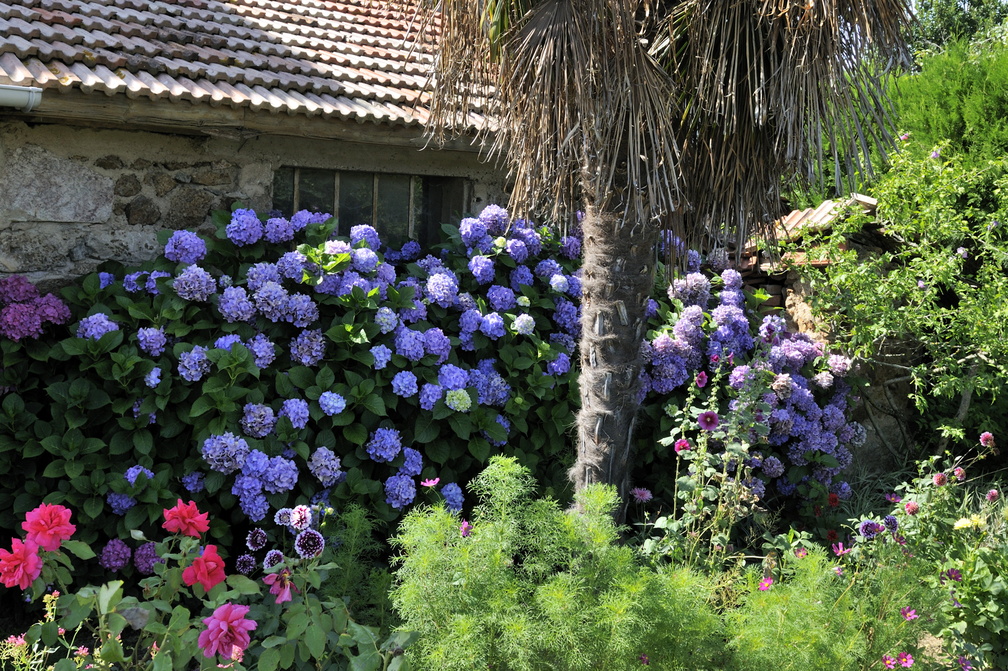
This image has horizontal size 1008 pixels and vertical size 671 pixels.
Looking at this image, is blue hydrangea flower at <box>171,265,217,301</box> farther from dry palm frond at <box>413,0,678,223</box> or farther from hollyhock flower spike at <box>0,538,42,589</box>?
hollyhock flower spike at <box>0,538,42,589</box>

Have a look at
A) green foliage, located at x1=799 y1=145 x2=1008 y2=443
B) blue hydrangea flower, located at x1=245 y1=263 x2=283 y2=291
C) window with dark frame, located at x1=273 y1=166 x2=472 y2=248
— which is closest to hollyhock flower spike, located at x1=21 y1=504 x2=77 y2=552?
blue hydrangea flower, located at x1=245 y1=263 x2=283 y2=291

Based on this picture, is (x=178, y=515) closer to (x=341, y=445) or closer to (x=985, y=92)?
(x=341, y=445)

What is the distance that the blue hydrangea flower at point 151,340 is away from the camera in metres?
3.82

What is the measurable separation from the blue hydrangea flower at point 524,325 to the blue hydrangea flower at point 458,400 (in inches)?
23.7

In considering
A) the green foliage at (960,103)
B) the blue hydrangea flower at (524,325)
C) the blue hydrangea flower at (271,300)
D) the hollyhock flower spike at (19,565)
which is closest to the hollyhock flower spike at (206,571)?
the hollyhock flower spike at (19,565)

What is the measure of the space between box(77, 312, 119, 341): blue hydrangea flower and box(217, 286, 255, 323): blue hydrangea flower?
0.48m

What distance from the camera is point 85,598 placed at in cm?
230

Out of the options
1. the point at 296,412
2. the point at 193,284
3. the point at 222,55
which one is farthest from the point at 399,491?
the point at 222,55

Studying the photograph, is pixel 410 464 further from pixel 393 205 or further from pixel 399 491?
pixel 393 205

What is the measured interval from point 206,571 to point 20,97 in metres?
2.38

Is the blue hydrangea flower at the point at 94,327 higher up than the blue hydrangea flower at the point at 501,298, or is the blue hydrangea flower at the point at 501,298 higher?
the blue hydrangea flower at the point at 501,298

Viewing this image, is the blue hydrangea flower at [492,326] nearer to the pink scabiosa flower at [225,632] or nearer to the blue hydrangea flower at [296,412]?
the blue hydrangea flower at [296,412]

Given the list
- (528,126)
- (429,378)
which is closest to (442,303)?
(429,378)

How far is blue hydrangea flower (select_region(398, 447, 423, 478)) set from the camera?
393 cm
